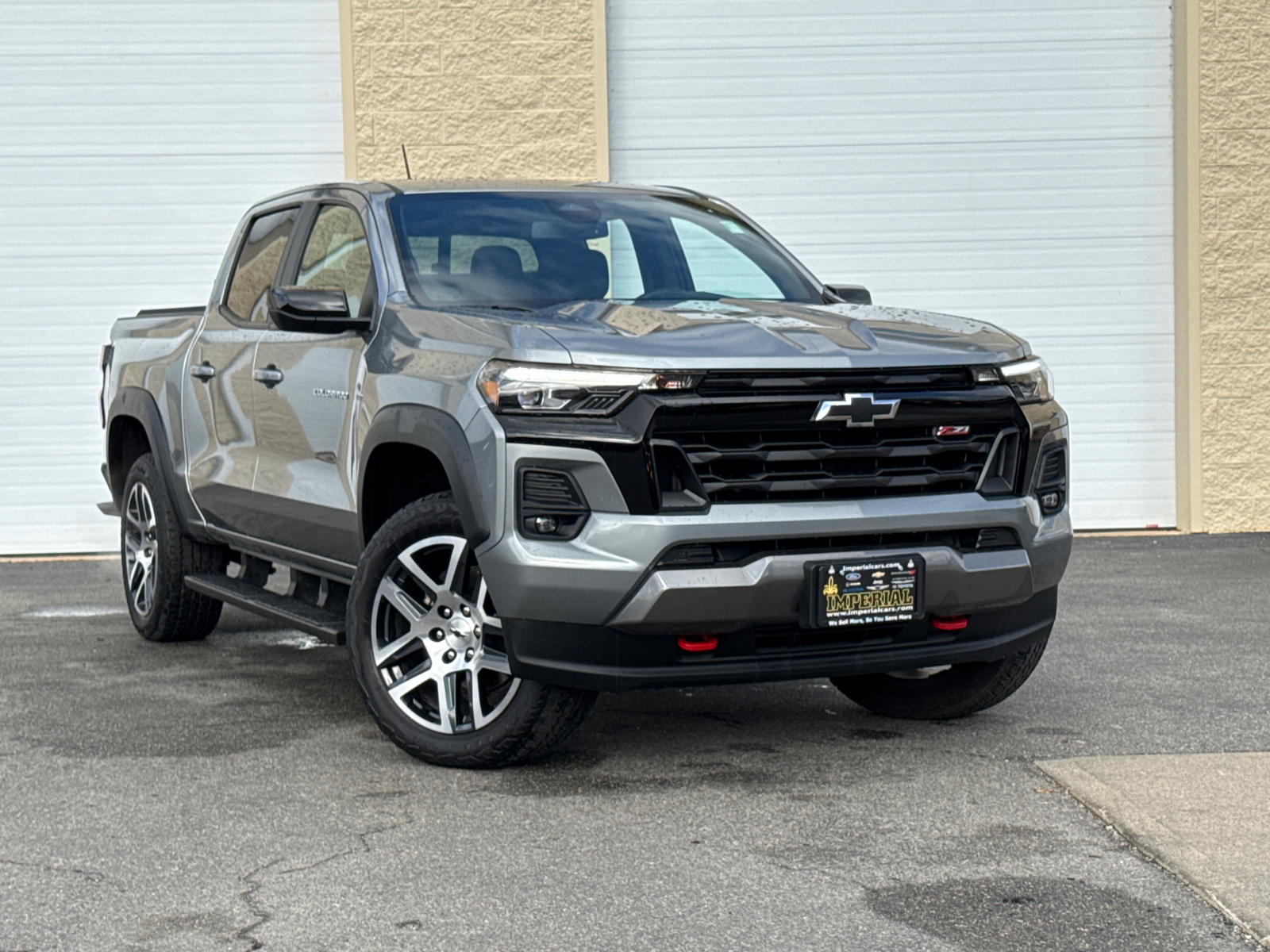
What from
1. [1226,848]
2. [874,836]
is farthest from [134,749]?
[1226,848]

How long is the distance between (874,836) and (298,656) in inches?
142

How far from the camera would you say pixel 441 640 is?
198 inches

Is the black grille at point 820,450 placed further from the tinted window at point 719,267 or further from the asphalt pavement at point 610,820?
the tinted window at point 719,267

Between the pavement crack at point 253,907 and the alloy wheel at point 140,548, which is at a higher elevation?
the alloy wheel at point 140,548

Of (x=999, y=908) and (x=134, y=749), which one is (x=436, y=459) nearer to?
(x=134, y=749)

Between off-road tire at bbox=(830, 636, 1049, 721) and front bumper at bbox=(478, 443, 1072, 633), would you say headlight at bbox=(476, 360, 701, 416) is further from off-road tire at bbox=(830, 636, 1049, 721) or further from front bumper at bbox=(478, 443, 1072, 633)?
off-road tire at bbox=(830, 636, 1049, 721)

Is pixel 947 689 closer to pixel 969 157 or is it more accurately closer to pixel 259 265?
pixel 259 265

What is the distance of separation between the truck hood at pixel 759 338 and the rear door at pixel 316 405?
2.76 ft

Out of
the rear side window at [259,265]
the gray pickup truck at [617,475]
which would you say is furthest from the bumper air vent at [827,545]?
the rear side window at [259,265]

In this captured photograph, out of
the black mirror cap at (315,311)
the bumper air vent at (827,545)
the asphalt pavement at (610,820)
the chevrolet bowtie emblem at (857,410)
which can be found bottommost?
the asphalt pavement at (610,820)

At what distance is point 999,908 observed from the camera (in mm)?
3750

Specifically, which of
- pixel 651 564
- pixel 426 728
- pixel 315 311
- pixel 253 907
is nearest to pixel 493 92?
pixel 315 311

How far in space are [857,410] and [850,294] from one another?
1.63 m

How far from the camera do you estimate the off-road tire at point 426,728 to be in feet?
15.9
